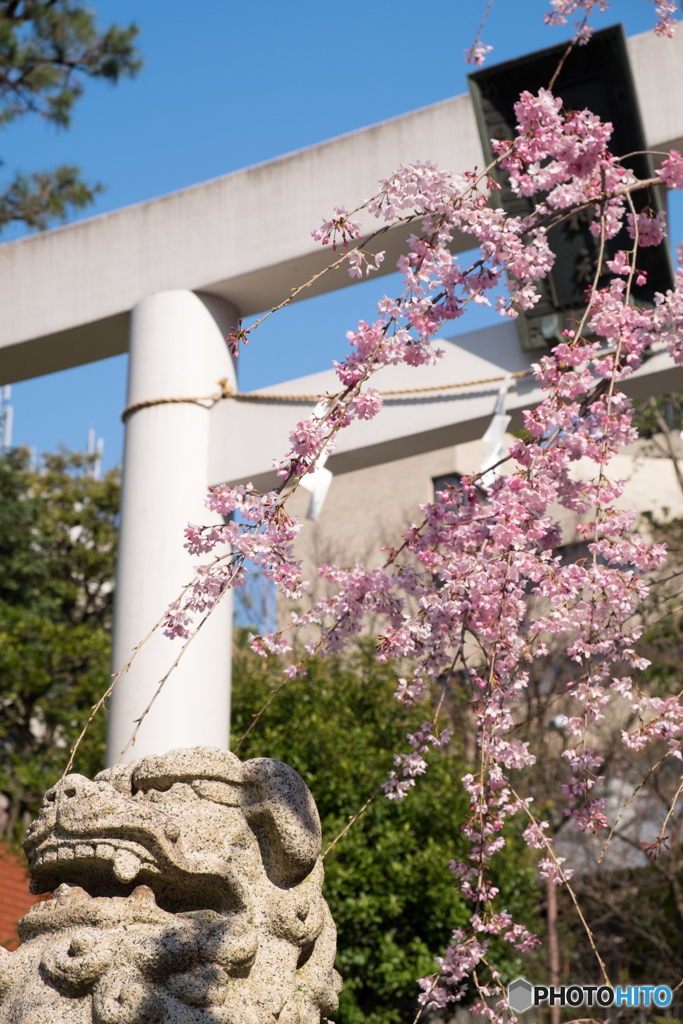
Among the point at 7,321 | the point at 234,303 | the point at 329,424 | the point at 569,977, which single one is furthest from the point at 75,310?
the point at 569,977

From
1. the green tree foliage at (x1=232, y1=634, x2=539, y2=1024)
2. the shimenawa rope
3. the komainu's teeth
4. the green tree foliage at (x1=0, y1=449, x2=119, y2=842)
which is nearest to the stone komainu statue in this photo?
the komainu's teeth

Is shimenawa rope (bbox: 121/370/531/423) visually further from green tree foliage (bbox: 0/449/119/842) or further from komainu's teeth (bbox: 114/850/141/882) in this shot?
green tree foliage (bbox: 0/449/119/842)

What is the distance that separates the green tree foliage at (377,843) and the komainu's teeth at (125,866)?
331 centimetres

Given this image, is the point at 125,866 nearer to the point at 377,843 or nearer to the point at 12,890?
the point at 377,843

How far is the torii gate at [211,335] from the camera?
330 cm

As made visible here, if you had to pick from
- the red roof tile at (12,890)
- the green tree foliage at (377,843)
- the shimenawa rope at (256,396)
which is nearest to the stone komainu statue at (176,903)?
the shimenawa rope at (256,396)

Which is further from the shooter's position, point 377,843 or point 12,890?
point 12,890

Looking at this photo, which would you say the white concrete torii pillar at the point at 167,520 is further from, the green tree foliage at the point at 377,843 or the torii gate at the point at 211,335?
the green tree foliage at the point at 377,843

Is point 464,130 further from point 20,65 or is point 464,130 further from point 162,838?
point 20,65

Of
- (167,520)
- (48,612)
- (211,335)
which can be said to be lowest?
(167,520)

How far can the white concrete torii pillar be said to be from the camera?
3260 mm

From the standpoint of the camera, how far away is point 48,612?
10102mm

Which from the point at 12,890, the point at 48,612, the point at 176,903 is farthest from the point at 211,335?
the point at 48,612

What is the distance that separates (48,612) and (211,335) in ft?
23.0
